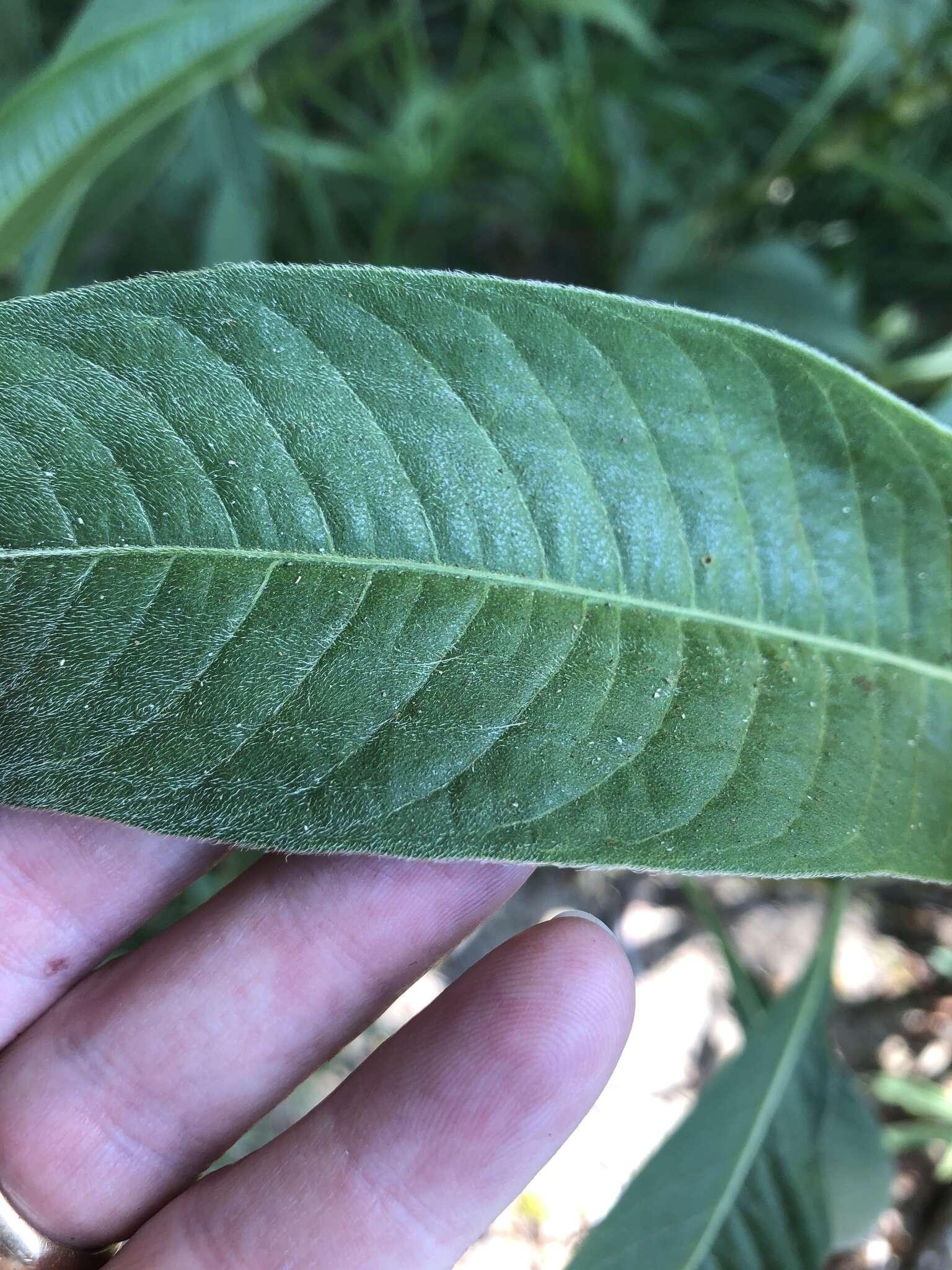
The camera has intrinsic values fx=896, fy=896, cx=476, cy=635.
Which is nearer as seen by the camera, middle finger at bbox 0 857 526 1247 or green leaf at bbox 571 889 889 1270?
middle finger at bbox 0 857 526 1247

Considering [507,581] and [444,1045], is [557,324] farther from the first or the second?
[444,1045]

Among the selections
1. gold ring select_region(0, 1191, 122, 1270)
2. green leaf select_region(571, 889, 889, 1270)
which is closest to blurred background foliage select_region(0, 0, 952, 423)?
green leaf select_region(571, 889, 889, 1270)

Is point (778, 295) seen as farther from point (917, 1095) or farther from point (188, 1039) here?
point (917, 1095)

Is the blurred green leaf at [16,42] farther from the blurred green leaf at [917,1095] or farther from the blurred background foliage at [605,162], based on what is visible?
the blurred green leaf at [917,1095]

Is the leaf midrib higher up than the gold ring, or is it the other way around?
the leaf midrib

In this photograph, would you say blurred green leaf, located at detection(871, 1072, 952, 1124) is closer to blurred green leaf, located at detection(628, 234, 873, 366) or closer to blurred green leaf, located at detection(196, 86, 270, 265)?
blurred green leaf, located at detection(628, 234, 873, 366)

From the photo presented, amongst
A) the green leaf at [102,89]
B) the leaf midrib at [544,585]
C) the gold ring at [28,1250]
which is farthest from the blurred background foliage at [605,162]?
the gold ring at [28,1250]

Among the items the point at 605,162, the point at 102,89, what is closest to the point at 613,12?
the point at 605,162

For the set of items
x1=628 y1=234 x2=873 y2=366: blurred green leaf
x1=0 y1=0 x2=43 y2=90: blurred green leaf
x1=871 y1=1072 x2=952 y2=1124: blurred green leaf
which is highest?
x1=0 y1=0 x2=43 y2=90: blurred green leaf
